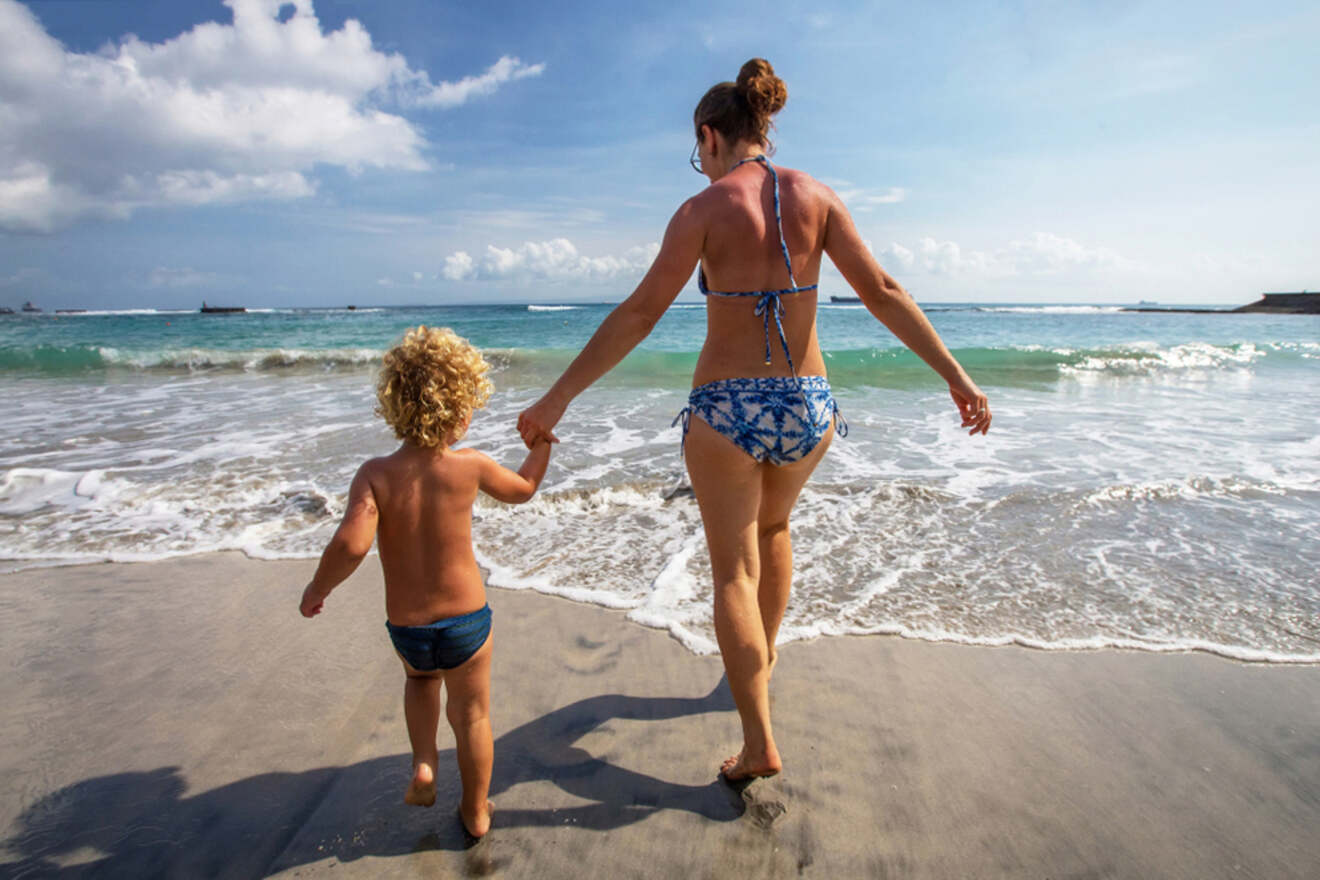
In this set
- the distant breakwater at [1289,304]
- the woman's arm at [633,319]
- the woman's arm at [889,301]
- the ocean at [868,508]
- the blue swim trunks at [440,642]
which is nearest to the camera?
the blue swim trunks at [440,642]

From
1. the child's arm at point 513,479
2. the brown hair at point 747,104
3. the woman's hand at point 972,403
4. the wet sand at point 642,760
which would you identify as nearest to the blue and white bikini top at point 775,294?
the brown hair at point 747,104

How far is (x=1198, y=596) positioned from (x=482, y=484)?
3.76 metres

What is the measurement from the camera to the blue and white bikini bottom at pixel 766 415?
2.10m

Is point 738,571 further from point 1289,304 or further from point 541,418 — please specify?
point 1289,304

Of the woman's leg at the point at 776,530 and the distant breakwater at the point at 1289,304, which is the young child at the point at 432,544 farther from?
the distant breakwater at the point at 1289,304

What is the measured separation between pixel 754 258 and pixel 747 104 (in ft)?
1.65

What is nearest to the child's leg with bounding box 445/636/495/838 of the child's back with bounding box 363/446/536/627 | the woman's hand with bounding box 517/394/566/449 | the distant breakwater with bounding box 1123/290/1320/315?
the child's back with bounding box 363/446/536/627

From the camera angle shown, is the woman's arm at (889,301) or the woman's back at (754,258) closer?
the woman's back at (754,258)

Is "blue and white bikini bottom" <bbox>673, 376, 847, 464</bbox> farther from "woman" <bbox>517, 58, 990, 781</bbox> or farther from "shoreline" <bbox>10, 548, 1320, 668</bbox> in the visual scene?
"shoreline" <bbox>10, 548, 1320, 668</bbox>

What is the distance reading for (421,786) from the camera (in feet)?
6.30

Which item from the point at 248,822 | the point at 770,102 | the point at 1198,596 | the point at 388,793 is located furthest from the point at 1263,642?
the point at 248,822

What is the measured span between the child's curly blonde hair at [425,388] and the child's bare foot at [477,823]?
43.4 inches

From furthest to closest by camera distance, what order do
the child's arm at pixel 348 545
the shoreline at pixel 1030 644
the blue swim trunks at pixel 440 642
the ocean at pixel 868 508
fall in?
1. the ocean at pixel 868 508
2. the shoreline at pixel 1030 644
3. the blue swim trunks at pixel 440 642
4. the child's arm at pixel 348 545

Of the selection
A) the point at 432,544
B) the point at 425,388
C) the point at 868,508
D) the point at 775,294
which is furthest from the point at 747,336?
the point at 868,508
